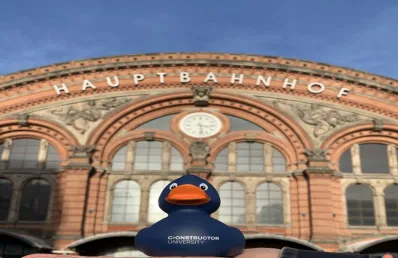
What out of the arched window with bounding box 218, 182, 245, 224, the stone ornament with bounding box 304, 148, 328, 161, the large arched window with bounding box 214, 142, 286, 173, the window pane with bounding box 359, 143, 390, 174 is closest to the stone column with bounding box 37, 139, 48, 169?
the large arched window with bounding box 214, 142, 286, 173

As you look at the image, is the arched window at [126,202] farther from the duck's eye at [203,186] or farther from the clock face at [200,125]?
the duck's eye at [203,186]

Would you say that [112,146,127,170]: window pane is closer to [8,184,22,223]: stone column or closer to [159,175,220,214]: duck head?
A: [8,184,22,223]: stone column

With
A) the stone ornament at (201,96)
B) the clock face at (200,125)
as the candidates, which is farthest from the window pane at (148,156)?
the stone ornament at (201,96)

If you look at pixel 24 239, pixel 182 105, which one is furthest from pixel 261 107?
pixel 24 239

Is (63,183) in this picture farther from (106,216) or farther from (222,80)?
(222,80)

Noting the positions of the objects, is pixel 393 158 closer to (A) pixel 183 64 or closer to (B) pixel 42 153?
(A) pixel 183 64

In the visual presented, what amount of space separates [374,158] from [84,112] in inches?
543

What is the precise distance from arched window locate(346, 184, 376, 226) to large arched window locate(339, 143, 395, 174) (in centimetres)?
84

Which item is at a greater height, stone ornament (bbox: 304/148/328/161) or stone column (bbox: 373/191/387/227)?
stone ornament (bbox: 304/148/328/161)

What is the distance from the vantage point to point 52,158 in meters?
21.0

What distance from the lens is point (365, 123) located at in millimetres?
21047

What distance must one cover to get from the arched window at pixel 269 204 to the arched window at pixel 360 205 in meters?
3.06

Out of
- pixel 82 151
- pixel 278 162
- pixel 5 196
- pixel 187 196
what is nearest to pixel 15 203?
pixel 5 196

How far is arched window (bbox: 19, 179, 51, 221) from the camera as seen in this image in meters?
20.1
